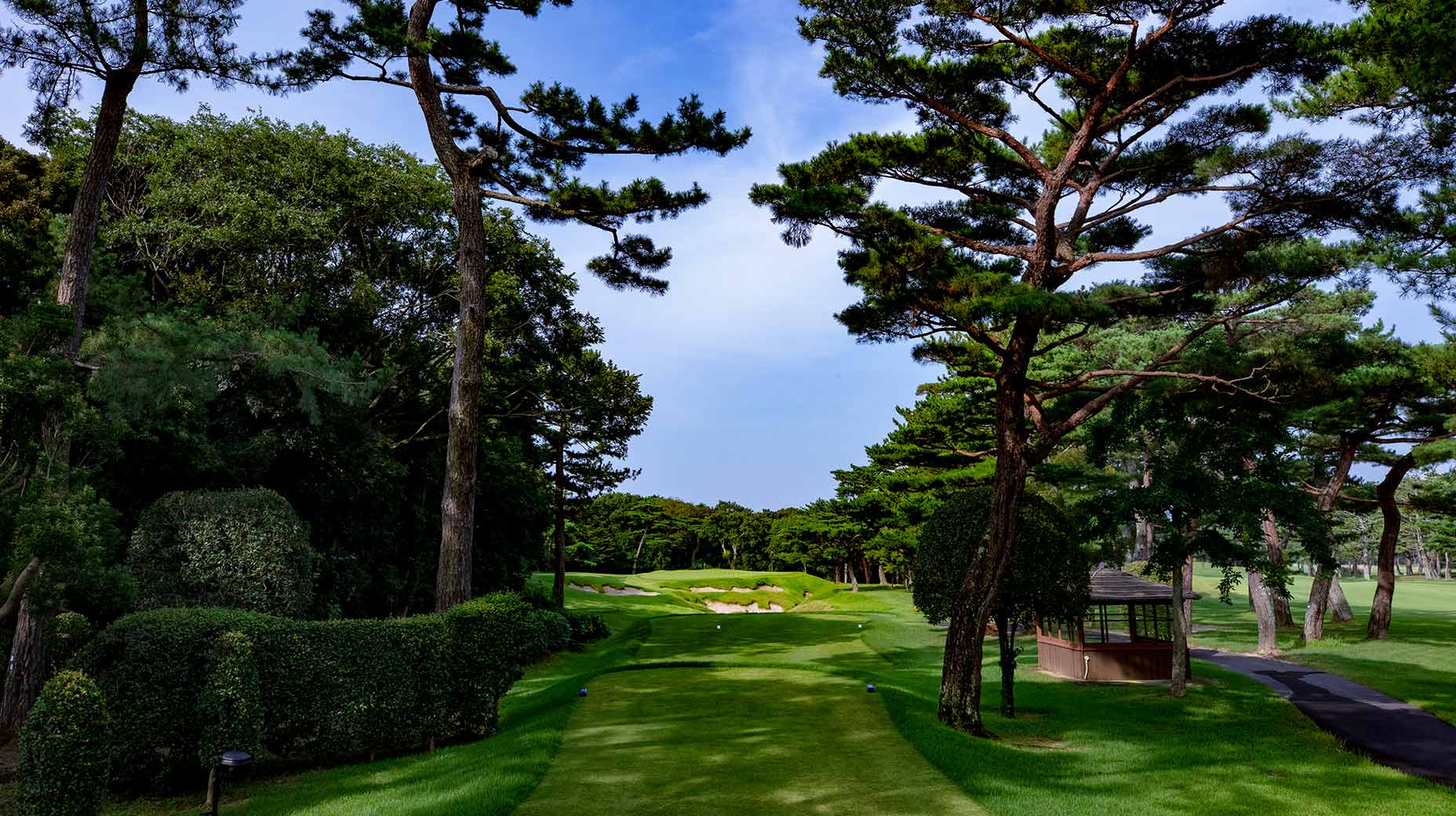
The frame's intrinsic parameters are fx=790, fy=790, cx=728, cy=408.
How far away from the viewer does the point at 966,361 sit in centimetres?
1531

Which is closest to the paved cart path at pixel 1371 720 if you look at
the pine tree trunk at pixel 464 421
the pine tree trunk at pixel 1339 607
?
the pine tree trunk at pixel 464 421

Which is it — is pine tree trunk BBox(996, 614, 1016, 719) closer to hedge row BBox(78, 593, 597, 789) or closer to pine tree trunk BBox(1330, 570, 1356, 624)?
hedge row BBox(78, 593, 597, 789)

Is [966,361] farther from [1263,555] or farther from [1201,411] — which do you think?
[1263,555]

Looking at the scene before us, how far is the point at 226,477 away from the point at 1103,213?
57.6 feet

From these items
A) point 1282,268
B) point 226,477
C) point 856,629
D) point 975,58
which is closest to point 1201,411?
point 1282,268

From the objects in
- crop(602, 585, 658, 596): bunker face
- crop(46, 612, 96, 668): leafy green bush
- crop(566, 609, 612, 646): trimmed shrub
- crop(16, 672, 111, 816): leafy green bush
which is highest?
crop(46, 612, 96, 668): leafy green bush

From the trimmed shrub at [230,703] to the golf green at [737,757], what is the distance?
3.38m

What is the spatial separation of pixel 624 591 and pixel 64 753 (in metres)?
40.4

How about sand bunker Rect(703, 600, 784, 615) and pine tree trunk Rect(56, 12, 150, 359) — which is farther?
sand bunker Rect(703, 600, 784, 615)

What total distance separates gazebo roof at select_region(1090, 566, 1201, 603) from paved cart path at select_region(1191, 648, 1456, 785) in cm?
303

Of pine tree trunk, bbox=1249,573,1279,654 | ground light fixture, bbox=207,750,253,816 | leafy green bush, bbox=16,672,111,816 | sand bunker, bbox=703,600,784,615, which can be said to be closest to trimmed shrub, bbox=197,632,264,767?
ground light fixture, bbox=207,750,253,816

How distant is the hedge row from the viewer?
8.72 m

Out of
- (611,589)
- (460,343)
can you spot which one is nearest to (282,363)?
(460,343)

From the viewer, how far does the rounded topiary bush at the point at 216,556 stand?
42.4 feet
